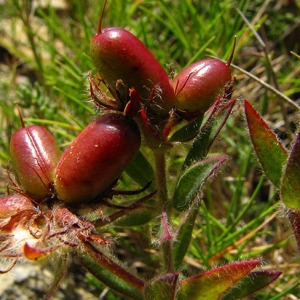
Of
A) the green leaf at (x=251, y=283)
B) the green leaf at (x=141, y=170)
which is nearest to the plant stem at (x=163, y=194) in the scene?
the green leaf at (x=141, y=170)

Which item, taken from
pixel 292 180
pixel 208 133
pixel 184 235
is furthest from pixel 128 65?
pixel 184 235

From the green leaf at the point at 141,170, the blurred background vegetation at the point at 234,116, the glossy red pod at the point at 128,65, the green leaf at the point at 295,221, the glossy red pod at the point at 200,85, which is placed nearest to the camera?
the glossy red pod at the point at 128,65

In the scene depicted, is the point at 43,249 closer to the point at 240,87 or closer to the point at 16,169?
the point at 16,169

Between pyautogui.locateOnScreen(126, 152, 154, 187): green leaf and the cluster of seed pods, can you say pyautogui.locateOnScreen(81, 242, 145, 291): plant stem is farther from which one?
pyautogui.locateOnScreen(126, 152, 154, 187): green leaf

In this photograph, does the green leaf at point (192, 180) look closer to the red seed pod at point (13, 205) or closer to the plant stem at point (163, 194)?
the plant stem at point (163, 194)

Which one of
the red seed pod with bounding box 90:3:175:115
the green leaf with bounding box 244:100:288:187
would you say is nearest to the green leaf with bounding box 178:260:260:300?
the green leaf with bounding box 244:100:288:187

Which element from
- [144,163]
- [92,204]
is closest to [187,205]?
[144,163]
